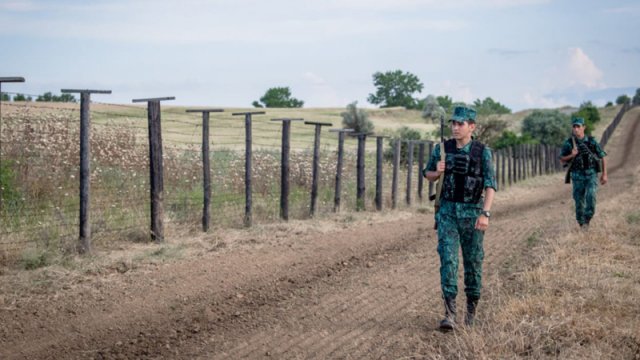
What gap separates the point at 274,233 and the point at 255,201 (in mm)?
2931

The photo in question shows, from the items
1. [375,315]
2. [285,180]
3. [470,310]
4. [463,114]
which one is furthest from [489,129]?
[463,114]

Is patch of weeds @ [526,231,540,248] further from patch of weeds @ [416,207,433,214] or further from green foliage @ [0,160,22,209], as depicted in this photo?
green foliage @ [0,160,22,209]

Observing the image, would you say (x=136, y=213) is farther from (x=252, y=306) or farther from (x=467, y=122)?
(x=467, y=122)

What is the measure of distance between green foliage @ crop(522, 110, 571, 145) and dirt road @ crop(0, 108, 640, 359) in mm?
42251

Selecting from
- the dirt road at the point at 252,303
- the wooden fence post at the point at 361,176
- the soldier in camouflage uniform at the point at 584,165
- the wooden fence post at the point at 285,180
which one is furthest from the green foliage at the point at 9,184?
the soldier in camouflage uniform at the point at 584,165

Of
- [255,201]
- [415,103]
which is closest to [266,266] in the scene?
[255,201]

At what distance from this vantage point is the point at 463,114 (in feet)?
23.2

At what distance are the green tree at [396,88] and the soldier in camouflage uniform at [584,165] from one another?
3956 inches

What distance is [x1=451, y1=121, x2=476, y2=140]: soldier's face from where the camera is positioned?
7062mm

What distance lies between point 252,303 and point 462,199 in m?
2.84

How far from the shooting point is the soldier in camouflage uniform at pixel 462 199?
23.3 ft

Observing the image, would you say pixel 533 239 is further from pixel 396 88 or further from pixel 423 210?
pixel 396 88

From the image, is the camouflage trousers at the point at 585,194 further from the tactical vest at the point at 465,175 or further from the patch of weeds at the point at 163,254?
the patch of weeds at the point at 163,254

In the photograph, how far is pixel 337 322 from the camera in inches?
297
